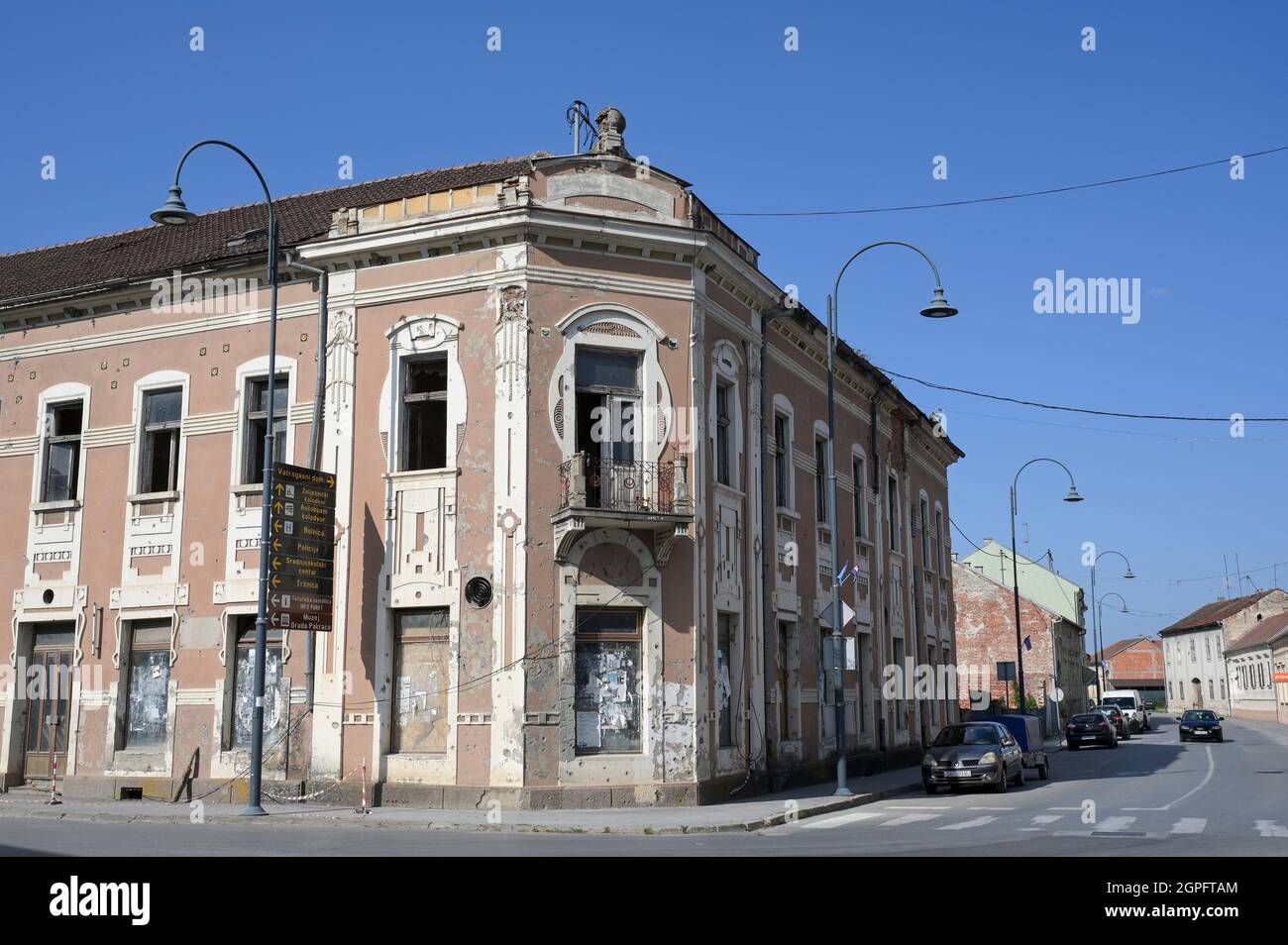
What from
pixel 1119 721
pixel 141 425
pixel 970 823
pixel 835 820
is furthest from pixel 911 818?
pixel 1119 721

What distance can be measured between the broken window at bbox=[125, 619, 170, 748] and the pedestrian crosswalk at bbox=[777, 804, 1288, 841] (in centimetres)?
1205

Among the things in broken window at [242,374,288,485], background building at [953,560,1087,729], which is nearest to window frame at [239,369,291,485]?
broken window at [242,374,288,485]

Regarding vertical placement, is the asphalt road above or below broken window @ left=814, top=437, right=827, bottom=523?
below

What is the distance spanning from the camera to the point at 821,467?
28.1 meters

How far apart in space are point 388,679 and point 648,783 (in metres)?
4.70

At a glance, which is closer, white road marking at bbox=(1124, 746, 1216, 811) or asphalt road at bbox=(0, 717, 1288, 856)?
asphalt road at bbox=(0, 717, 1288, 856)

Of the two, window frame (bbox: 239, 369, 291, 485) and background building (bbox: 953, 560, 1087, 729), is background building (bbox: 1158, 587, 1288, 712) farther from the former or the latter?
window frame (bbox: 239, 369, 291, 485)

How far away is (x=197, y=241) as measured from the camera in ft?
84.5

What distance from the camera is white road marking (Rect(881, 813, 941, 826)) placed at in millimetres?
17234

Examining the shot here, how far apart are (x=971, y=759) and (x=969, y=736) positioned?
111 centimetres

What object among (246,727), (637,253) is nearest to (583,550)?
(637,253)

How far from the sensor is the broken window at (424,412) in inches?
803

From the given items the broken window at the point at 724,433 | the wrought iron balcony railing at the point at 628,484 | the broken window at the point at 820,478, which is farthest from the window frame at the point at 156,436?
the broken window at the point at 820,478

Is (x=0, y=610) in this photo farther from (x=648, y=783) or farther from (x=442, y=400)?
(x=648, y=783)
